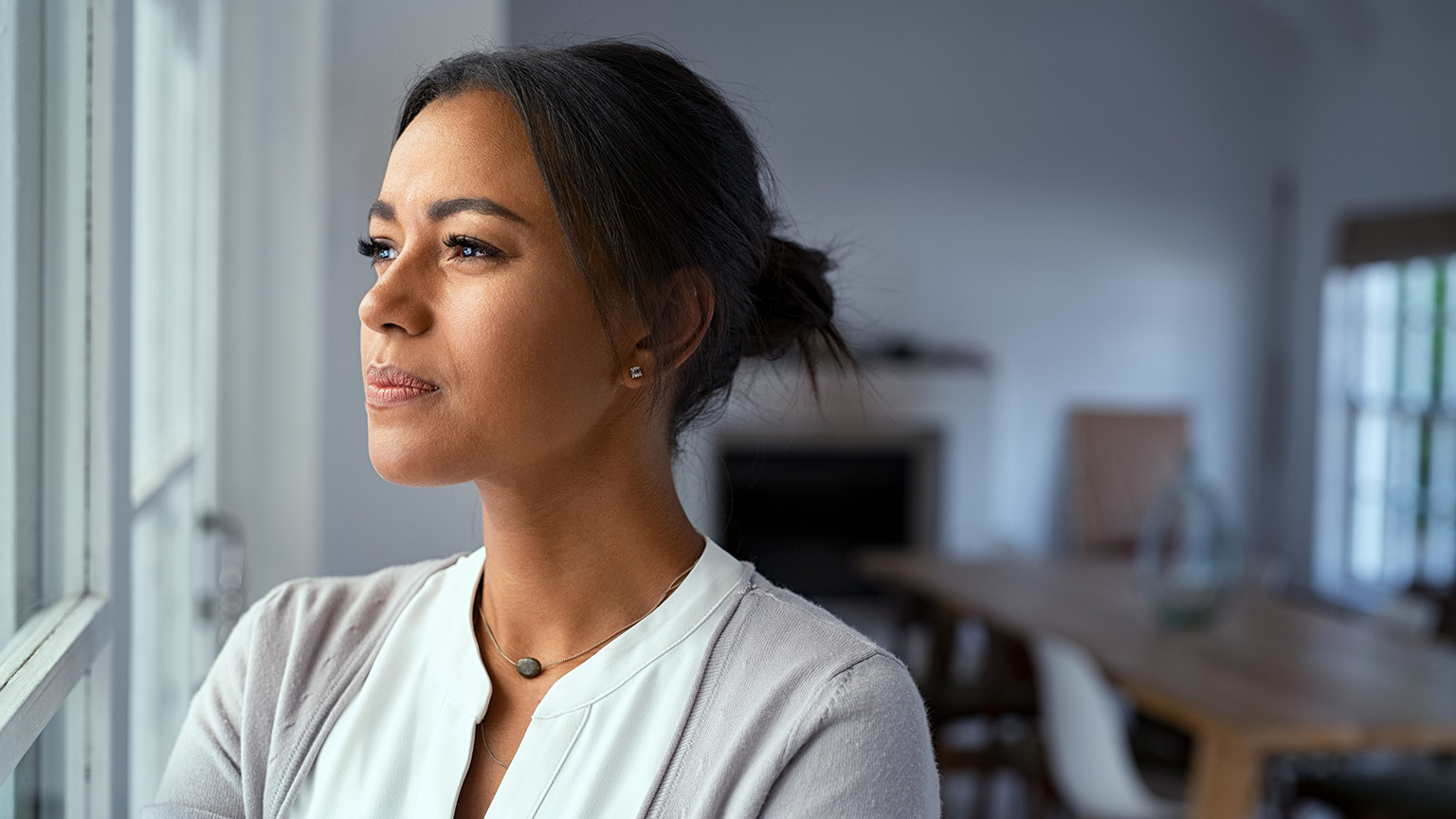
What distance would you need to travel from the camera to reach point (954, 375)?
618 cm

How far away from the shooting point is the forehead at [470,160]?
3.12 feet

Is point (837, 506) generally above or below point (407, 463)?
below

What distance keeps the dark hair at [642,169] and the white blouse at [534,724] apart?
8.6 inches

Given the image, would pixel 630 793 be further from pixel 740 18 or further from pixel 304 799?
pixel 740 18

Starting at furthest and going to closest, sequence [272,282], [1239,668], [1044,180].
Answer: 1. [1044,180]
2. [1239,668]
3. [272,282]

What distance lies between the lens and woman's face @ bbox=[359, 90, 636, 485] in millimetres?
939

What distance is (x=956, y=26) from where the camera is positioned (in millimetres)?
6281

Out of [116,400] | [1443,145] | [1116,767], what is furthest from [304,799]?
[1443,145]

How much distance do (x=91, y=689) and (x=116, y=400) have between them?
264 mm

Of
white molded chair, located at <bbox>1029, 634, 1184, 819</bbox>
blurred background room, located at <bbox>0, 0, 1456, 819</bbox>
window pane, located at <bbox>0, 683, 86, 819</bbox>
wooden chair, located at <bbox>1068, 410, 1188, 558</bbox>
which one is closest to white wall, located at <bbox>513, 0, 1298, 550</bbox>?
blurred background room, located at <bbox>0, 0, 1456, 819</bbox>

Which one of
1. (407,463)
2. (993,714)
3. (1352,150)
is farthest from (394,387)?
(1352,150)

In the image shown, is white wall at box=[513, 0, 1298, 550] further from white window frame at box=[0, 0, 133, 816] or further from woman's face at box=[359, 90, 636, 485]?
woman's face at box=[359, 90, 636, 485]

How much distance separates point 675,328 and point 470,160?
212mm

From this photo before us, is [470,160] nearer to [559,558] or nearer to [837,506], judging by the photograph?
[559,558]
